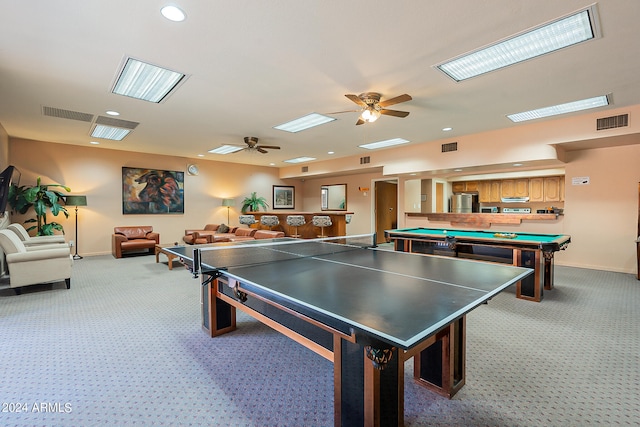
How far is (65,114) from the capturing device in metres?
4.64

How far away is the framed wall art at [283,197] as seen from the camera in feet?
35.8

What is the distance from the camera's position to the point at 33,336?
8.96ft

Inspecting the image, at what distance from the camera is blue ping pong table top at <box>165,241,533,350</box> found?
1.12 m

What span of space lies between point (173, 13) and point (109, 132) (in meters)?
4.79

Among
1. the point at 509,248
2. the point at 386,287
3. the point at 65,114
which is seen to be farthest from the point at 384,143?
the point at 65,114

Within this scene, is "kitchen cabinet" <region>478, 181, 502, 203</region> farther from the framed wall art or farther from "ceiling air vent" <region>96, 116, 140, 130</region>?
"ceiling air vent" <region>96, 116, 140, 130</region>

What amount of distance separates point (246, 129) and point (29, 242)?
4262 millimetres

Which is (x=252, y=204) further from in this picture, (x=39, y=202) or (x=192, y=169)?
(x=39, y=202)

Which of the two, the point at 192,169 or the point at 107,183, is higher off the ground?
the point at 192,169

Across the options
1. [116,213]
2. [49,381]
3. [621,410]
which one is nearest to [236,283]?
[49,381]

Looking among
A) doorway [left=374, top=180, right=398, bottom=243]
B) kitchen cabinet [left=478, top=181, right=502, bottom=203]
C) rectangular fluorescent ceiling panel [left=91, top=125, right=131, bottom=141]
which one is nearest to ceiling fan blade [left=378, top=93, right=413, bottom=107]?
rectangular fluorescent ceiling panel [left=91, top=125, right=131, bottom=141]

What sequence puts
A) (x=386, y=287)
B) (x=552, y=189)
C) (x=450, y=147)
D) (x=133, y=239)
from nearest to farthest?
(x=386, y=287) → (x=450, y=147) → (x=133, y=239) → (x=552, y=189)

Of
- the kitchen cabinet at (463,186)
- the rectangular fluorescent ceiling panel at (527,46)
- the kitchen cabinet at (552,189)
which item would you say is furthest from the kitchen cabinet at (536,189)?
the rectangular fluorescent ceiling panel at (527,46)

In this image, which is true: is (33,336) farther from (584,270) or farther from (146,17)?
(584,270)
